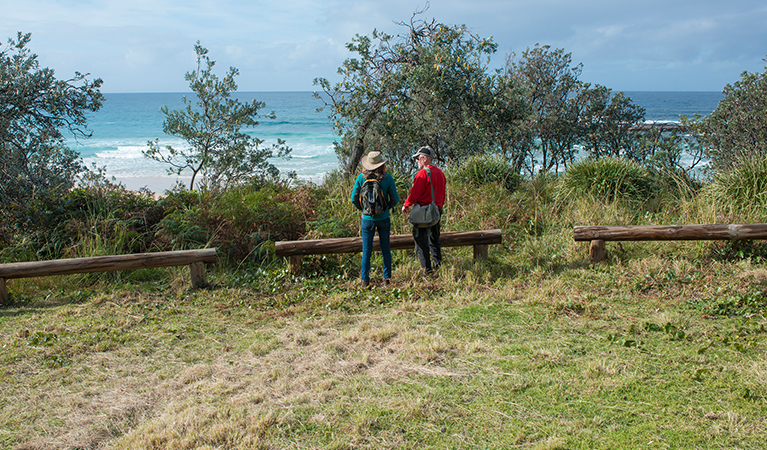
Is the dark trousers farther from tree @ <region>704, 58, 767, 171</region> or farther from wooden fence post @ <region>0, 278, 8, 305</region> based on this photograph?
tree @ <region>704, 58, 767, 171</region>

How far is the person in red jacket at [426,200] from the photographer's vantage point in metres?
Result: 6.35

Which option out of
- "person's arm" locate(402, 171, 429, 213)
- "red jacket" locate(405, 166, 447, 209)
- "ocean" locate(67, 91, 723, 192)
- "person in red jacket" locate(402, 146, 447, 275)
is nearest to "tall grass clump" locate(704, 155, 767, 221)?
"person in red jacket" locate(402, 146, 447, 275)

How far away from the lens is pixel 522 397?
3.68 meters

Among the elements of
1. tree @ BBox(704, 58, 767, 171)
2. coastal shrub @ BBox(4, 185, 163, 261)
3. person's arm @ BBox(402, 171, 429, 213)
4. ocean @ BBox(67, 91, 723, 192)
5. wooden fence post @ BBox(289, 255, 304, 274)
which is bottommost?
wooden fence post @ BBox(289, 255, 304, 274)

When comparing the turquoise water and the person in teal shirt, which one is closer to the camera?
the person in teal shirt

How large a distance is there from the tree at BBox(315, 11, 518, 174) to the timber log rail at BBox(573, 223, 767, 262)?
441 cm

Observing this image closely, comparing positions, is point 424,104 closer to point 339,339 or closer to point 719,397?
point 339,339

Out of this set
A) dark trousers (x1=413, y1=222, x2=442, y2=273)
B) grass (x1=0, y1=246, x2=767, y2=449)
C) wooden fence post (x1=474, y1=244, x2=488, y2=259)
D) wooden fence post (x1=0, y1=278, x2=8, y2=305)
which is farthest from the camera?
wooden fence post (x1=474, y1=244, x2=488, y2=259)

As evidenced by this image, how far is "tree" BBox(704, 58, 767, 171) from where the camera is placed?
31.4 ft

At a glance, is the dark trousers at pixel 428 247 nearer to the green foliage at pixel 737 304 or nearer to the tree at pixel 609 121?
the green foliage at pixel 737 304

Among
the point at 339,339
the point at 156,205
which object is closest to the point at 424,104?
the point at 156,205

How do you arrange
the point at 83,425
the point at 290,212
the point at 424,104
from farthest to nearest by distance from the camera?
the point at 424,104 → the point at 290,212 → the point at 83,425

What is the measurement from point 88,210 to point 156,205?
3.25 ft

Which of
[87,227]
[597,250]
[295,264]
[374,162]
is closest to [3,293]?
[87,227]
